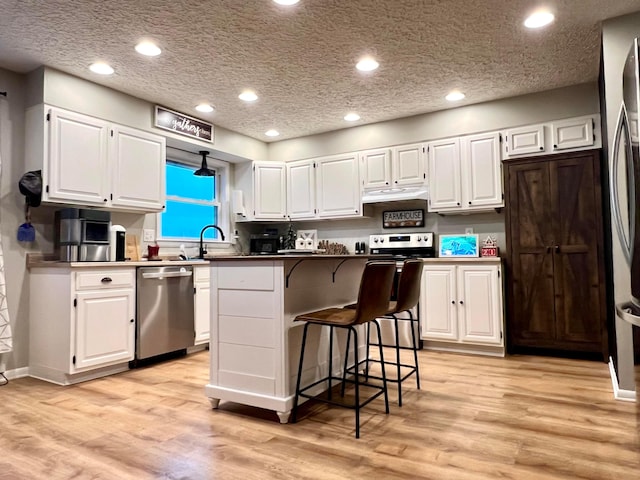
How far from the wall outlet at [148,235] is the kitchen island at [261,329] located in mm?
2086

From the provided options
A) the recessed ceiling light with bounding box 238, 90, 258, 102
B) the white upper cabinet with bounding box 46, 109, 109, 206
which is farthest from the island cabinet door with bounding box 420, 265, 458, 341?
the white upper cabinet with bounding box 46, 109, 109, 206

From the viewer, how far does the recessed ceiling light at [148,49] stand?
120 inches

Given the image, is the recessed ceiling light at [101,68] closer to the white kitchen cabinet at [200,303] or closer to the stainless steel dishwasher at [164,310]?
the stainless steel dishwasher at [164,310]

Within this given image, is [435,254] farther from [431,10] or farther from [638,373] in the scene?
[638,373]

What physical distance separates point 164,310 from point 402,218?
2.82m

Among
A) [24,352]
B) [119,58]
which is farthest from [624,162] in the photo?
[24,352]

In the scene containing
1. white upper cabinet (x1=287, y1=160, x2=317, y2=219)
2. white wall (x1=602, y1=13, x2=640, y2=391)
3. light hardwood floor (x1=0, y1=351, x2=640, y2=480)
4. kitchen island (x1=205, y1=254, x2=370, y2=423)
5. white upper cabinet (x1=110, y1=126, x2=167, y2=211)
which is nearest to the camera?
light hardwood floor (x1=0, y1=351, x2=640, y2=480)

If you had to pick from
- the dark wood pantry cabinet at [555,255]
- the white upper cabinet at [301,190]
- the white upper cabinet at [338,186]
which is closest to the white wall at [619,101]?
the dark wood pantry cabinet at [555,255]

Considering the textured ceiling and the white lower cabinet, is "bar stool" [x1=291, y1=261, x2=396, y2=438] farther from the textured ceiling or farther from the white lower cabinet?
the white lower cabinet

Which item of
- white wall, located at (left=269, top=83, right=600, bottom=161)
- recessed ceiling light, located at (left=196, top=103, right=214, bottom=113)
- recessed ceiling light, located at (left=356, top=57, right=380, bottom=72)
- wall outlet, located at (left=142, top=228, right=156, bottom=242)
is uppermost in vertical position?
recessed ceiling light, located at (left=196, top=103, right=214, bottom=113)

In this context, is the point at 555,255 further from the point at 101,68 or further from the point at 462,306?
the point at 101,68

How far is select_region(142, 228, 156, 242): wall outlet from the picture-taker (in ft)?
14.4

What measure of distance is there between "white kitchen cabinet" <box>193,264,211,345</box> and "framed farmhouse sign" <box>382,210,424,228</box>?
2205 mm

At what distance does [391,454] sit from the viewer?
1982mm
